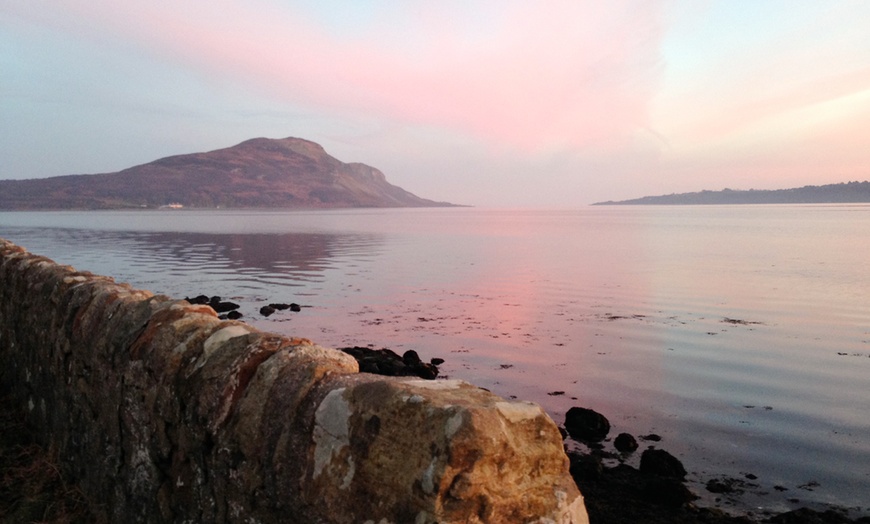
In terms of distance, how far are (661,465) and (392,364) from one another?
509 centimetres

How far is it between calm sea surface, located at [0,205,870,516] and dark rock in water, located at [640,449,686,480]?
10.8 inches

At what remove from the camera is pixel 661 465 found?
7.16 metres

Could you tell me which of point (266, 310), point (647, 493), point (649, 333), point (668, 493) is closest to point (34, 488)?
point (647, 493)

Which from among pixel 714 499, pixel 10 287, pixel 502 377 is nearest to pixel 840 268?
pixel 502 377

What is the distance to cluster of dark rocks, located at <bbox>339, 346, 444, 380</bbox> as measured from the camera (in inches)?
415

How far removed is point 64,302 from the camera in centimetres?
504

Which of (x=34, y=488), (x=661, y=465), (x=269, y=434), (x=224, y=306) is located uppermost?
(x=269, y=434)

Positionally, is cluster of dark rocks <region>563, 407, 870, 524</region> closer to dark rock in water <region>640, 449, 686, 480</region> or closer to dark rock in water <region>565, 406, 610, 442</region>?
dark rock in water <region>640, 449, 686, 480</region>

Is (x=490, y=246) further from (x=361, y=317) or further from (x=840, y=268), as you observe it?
(x=361, y=317)

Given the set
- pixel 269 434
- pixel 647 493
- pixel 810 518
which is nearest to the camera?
pixel 269 434

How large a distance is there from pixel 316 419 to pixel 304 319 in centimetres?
1455

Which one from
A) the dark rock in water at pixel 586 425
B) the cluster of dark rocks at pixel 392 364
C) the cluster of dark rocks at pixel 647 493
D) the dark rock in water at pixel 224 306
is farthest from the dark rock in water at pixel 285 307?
the cluster of dark rocks at pixel 647 493

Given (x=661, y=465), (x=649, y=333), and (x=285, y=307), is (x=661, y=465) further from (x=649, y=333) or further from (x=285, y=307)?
(x=285, y=307)

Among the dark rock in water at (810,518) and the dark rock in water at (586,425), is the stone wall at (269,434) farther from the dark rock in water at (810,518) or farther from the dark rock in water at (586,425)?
the dark rock in water at (586,425)
